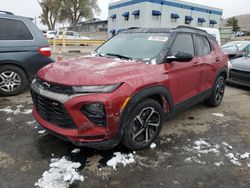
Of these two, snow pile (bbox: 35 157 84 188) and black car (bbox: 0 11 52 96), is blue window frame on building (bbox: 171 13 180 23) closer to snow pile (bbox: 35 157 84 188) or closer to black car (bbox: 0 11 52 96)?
black car (bbox: 0 11 52 96)

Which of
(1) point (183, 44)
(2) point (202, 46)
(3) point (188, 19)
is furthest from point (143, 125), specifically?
(3) point (188, 19)

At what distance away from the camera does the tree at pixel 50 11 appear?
4769 centimetres

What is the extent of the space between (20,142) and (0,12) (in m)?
3.58

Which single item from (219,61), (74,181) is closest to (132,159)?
(74,181)

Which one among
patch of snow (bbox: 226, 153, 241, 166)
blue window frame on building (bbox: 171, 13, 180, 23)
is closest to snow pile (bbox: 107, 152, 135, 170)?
patch of snow (bbox: 226, 153, 241, 166)

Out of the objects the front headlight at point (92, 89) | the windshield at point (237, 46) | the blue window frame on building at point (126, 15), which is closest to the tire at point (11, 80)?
the front headlight at point (92, 89)

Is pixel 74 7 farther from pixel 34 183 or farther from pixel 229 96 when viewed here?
pixel 34 183

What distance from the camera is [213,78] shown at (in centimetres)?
520

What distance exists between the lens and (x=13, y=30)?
18.7 ft

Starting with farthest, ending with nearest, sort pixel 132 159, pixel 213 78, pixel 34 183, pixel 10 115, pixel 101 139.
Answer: pixel 213 78
pixel 10 115
pixel 132 159
pixel 101 139
pixel 34 183

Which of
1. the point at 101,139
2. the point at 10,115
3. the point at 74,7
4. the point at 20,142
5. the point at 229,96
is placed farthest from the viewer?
the point at 74,7

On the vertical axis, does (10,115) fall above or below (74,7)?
below

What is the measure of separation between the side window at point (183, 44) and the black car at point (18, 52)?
11.0ft

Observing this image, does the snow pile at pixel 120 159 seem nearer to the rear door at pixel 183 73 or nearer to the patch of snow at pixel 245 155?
the rear door at pixel 183 73
